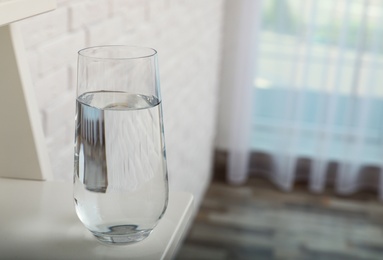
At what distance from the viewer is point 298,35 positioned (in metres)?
2.43

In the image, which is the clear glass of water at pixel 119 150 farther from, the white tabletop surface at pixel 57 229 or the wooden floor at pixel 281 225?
the wooden floor at pixel 281 225

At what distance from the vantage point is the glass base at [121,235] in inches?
22.3

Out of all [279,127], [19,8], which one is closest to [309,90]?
[279,127]

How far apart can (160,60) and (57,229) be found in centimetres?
110

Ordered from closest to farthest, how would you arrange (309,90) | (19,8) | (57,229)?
(19,8)
(57,229)
(309,90)

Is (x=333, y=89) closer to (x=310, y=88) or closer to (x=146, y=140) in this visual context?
(x=310, y=88)

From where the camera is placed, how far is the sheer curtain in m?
2.41

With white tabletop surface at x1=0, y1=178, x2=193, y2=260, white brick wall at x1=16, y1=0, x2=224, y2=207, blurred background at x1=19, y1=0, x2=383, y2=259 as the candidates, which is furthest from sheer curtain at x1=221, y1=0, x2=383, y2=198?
white tabletop surface at x1=0, y1=178, x2=193, y2=260

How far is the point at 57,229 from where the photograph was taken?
1.99 ft

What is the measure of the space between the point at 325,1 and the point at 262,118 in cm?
54

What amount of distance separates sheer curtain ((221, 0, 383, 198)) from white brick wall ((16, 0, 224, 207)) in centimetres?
13

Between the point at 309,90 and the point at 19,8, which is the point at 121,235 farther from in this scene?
the point at 309,90

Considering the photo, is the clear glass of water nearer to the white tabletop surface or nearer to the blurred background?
the white tabletop surface

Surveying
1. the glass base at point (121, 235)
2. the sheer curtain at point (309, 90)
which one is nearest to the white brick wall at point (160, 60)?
the sheer curtain at point (309, 90)
